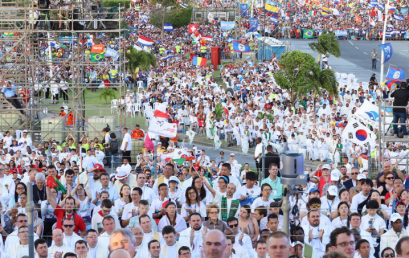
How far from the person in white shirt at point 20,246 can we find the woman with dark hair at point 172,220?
1925 mm

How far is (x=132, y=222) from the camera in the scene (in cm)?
1045

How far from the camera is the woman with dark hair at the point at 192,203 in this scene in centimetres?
1102

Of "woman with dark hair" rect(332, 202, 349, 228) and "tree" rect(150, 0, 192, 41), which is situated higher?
"woman with dark hair" rect(332, 202, 349, 228)

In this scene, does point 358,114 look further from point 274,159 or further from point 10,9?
point 10,9

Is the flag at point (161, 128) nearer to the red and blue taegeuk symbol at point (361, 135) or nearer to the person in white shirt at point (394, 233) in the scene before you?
the red and blue taegeuk symbol at point (361, 135)

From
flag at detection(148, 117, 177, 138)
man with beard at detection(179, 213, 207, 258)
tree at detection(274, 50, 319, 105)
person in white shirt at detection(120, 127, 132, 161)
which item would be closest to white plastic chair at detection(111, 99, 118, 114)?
tree at detection(274, 50, 319, 105)

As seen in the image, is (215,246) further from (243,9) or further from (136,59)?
(243,9)

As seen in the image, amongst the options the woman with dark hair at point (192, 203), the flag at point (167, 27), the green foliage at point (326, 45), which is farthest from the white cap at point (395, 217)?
the flag at point (167, 27)

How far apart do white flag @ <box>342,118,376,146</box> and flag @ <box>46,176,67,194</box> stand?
255 inches

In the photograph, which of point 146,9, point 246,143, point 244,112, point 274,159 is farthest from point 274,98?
point 146,9

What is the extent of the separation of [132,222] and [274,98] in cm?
1841

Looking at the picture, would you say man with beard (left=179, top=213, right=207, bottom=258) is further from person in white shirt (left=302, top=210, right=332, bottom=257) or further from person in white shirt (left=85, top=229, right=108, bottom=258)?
person in white shirt (left=302, top=210, right=332, bottom=257)

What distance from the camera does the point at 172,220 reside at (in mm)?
10461

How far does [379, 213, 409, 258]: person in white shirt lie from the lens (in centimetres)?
978
